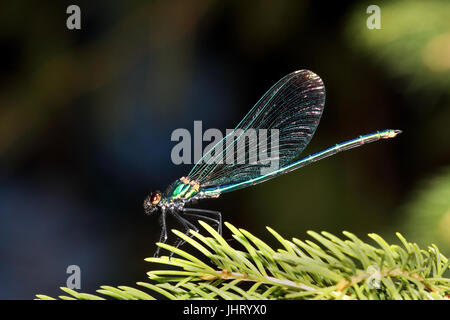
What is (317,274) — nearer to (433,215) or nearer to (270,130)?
(433,215)

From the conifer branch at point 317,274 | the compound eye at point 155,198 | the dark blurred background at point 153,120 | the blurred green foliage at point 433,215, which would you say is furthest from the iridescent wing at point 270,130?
the conifer branch at point 317,274

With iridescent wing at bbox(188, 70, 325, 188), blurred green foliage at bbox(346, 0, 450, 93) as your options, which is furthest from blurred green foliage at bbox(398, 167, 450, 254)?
iridescent wing at bbox(188, 70, 325, 188)

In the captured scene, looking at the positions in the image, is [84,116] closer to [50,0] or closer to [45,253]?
[50,0]

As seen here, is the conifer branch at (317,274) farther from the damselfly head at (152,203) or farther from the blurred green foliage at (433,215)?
the damselfly head at (152,203)

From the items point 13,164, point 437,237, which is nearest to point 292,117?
point 437,237

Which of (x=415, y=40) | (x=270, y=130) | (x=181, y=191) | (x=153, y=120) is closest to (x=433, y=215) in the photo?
(x=415, y=40)

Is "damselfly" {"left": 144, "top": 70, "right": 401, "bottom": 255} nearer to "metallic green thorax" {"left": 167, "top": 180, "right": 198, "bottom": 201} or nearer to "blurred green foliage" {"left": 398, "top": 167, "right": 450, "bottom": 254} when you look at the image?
"metallic green thorax" {"left": 167, "top": 180, "right": 198, "bottom": 201}
